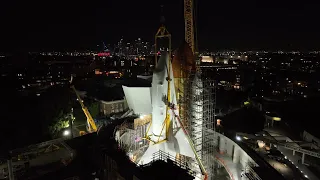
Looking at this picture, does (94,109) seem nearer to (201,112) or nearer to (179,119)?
(179,119)

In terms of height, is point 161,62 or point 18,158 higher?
point 161,62

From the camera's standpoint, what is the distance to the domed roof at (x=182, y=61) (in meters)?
20.4

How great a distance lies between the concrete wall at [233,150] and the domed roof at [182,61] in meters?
6.25

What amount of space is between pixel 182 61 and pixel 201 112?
219 inches

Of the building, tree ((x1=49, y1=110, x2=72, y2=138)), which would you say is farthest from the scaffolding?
the building

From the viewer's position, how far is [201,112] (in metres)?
17.2

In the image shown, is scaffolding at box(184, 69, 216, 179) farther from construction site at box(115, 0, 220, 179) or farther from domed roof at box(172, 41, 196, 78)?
domed roof at box(172, 41, 196, 78)

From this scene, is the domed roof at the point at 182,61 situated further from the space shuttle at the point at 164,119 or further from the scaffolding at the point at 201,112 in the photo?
the space shuttle at the point at 164,119

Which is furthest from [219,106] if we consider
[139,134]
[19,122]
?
[19,122]

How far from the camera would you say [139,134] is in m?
20.5

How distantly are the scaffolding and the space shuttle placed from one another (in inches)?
48.3

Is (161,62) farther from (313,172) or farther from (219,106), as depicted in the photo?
(219,106)

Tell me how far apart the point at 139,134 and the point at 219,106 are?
2359cm

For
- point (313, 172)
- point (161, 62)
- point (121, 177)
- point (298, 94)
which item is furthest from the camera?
point (298, 94)
